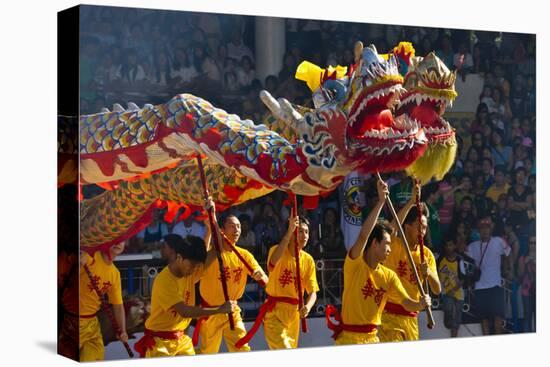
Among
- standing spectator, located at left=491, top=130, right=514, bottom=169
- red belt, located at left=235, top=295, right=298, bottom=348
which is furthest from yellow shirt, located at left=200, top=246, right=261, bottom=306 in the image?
standing spectator, located at left=491, top=130, right=514, bottom=169

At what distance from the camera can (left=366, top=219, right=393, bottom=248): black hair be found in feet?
35.8

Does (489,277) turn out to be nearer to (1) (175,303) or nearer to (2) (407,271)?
(2) (407,271)

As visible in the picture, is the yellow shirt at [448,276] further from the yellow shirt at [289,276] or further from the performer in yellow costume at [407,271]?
the yellow shirt at [289,276]

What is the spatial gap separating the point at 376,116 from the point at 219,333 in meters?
2.03

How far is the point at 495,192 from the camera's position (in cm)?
1156

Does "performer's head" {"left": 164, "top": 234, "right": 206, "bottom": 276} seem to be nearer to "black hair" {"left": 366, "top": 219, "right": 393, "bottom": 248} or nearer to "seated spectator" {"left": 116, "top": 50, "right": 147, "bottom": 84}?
"seated spectator" {"left": 116, "top": 50, "right": 147, "bottom": 84}

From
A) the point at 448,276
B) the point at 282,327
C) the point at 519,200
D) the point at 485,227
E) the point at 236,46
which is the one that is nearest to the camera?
the point at 236,46

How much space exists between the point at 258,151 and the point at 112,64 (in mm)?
1294

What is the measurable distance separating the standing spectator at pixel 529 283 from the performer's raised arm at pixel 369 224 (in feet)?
4.96

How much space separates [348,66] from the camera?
10852mm

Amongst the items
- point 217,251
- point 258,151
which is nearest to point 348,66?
point 258,151

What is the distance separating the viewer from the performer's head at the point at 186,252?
10.2m

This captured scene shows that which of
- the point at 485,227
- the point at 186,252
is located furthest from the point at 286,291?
the point at 485,227

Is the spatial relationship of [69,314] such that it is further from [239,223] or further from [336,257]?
[336,257]
